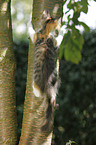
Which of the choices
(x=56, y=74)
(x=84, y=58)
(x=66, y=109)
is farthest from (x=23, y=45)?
(x=56, y=74)

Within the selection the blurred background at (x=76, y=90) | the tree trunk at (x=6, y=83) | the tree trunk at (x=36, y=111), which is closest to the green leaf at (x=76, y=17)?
the tree trunk at (x=36, y=111)

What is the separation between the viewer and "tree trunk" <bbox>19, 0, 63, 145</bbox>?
1.32 metres

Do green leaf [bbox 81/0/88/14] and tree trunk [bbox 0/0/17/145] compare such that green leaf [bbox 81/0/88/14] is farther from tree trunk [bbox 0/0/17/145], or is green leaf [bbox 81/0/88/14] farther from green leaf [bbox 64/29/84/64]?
tree trunk [bbox 0/0/17/145]

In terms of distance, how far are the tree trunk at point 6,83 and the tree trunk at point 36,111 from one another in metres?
0.16

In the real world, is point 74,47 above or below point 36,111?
above

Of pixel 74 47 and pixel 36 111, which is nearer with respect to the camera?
pixel 36 111

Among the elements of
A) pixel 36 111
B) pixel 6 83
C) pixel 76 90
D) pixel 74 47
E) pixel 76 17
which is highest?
pixel 76 17

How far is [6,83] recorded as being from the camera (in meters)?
1.50

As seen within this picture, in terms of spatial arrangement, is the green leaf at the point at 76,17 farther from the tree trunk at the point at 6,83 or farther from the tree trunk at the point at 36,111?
the tree trunk at the point at 6,83

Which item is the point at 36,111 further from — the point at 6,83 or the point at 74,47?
the point at 74,47

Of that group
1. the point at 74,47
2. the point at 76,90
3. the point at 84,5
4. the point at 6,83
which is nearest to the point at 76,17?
the point at 84,5

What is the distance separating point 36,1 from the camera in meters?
1.42

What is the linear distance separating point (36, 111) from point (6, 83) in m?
0.35

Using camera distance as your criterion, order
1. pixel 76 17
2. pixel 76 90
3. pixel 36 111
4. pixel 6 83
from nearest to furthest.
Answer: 1. pixel 36 111
2. pixel 6 83
3. pixel 76 17
4. pixel 76 90
